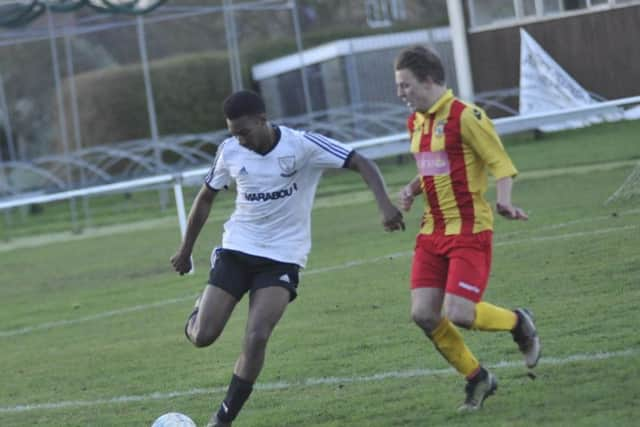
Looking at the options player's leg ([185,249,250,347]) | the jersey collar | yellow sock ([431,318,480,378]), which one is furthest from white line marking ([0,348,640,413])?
the jersey collar

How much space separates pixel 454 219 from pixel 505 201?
1.20 ft

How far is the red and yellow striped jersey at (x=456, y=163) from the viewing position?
674cm

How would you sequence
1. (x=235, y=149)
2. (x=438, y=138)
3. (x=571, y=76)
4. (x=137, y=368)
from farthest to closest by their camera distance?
(x=571, y=76) < (x=137, y=368) < (x=235, y=149) < (x=438, y=138)

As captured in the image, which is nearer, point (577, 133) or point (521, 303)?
point (521, 303)

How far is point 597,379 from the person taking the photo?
6.84m

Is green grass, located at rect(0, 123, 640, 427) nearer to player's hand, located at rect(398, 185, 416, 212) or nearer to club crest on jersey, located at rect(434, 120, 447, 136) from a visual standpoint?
player's hand, located at rect(398, 185, 416, 212)

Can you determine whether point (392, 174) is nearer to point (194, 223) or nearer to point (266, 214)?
point (194, 223)

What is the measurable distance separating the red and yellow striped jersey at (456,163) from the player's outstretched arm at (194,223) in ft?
4.29

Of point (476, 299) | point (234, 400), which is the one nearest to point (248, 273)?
point (234, 400)

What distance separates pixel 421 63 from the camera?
6715mm

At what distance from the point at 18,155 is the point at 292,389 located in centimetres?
3536

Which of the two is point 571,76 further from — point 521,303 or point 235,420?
point 235,420

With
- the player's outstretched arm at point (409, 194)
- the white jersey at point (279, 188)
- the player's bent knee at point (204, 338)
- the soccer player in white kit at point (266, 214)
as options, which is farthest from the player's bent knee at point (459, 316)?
the player's bent knee at point (204, 338)

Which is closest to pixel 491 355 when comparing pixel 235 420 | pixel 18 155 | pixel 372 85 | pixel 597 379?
pixel 597 379
